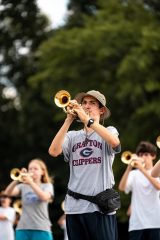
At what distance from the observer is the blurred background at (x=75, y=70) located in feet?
87.5

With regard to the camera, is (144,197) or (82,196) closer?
(82,196)

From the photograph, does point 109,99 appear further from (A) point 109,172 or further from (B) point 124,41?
(A) point 109,172

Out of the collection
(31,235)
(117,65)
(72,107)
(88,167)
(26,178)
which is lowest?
(88,167)

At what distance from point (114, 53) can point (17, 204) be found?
1637 centimetres

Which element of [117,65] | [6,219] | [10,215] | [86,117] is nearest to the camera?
[86,117]

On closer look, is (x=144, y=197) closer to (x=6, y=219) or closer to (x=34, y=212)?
(x=34, y=212)

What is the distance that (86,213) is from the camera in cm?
627

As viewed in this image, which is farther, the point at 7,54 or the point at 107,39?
the point at 7,54

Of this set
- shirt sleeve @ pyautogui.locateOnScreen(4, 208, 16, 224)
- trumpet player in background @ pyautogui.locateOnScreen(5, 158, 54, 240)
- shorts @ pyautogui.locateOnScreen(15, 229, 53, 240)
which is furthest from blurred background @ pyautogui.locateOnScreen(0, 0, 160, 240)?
shorts @ pyautogui.locateOnScreen(15, 229, 53, 240)

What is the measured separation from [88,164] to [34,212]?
3.72 meters

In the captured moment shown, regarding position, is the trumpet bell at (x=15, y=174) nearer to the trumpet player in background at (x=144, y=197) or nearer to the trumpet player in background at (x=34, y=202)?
the trumpet player in background at (x=34, y=202)

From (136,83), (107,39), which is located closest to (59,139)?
(136,83)

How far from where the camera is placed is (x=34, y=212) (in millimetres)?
9938

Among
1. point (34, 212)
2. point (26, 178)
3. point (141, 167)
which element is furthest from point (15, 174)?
point (141, 167)
